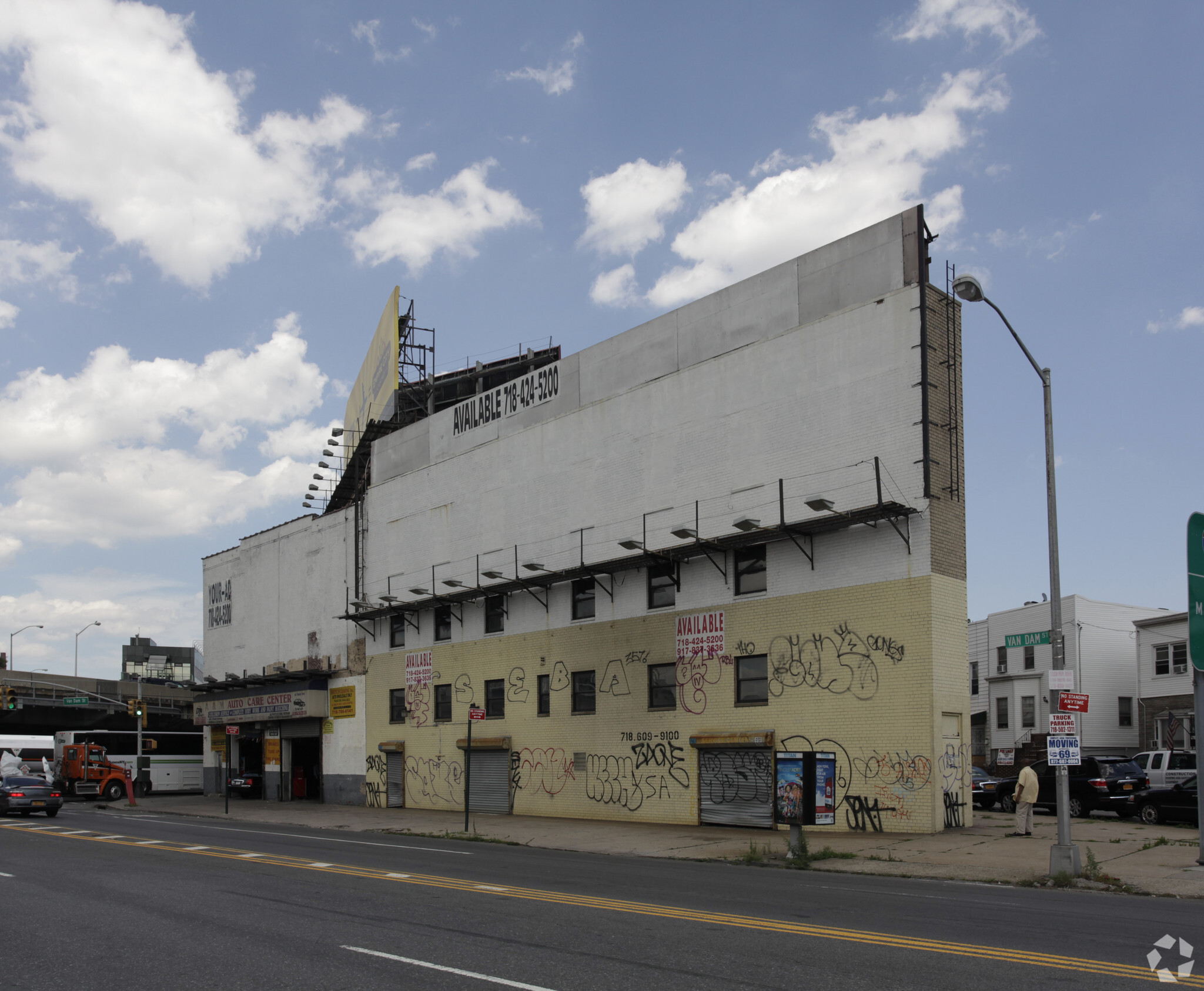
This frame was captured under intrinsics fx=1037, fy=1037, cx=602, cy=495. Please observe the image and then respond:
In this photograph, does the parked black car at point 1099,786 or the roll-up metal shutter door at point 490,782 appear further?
the roll-up metal shutter door at point 490,782

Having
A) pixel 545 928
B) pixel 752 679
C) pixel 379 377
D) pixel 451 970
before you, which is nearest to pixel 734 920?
pixel 545 928

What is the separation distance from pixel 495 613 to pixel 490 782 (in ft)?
16.7

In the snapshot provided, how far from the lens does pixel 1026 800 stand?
67.1 feet

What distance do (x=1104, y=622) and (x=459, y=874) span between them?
44.5m

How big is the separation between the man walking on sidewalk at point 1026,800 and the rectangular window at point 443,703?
723 inches

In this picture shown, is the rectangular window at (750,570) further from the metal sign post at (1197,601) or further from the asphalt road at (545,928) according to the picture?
the metal sign post at (1197,601)

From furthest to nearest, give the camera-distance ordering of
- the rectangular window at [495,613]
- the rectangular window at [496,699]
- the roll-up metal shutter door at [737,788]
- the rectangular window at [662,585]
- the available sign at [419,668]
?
the available sign at [419,668] → the rectangular window at [495,613] → the rectangular window at [496,699] → the rectangular window at [662,585] → the roll-up metal shutter door at [737,788]

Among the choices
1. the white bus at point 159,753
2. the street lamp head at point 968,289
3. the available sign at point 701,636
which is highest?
the street lamp head at point 968,289

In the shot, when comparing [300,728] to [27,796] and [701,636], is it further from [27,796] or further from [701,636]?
[701,636]

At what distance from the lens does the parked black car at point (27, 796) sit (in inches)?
1148

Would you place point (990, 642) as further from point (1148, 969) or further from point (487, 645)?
point (1148, 969)

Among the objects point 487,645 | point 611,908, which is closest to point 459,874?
point 611,908

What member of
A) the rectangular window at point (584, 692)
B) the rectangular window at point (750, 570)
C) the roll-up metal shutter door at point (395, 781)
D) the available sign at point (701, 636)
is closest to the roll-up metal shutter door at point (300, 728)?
the roll-up metal shutter door at point (395, 781)

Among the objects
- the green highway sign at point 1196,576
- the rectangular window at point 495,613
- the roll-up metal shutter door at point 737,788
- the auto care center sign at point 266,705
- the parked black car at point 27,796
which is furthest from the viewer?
the auto care center sign at point 266,705
